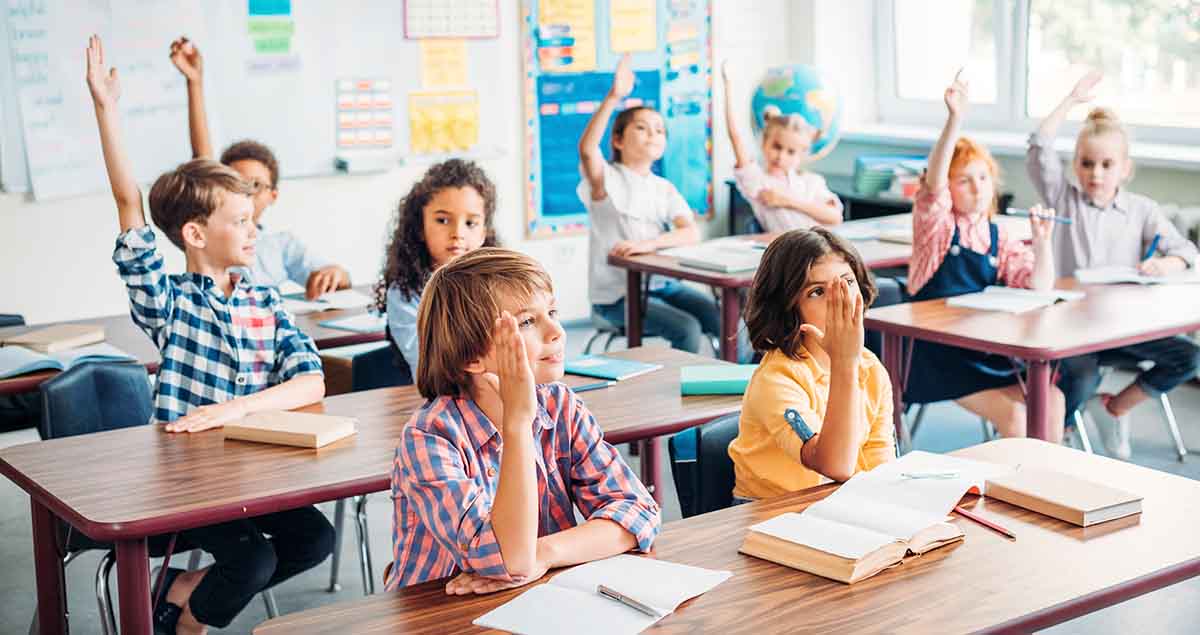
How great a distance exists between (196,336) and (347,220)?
123 inches

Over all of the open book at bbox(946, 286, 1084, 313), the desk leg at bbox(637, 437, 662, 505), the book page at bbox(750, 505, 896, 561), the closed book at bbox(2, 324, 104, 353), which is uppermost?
the closed book at bbox(2, 324, 104, 353)

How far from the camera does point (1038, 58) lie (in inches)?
246

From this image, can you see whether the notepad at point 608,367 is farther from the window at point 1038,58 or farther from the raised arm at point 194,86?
the window at point 1038,58

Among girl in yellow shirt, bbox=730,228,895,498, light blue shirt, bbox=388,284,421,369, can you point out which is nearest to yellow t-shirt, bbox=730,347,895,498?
girl in yellow shirt, bbox=730,228,895,498

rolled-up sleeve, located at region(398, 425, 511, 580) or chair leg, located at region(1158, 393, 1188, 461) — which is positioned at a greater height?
rolled-up sleeve, located at region(398, 425, 511, 580)

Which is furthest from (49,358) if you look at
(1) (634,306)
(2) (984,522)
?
(2) (984,522)

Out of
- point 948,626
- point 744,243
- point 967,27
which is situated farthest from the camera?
point 967,27

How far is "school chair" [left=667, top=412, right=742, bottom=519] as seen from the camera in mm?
2336

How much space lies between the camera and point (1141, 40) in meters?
5.75

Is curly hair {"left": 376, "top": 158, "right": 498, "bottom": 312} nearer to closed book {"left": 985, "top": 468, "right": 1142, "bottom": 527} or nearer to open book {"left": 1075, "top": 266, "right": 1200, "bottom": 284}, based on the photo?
closed book {"left": 985, "top": 468, "right": 1142, "bottom": 527}

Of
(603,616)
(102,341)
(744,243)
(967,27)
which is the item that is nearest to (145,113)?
(102,341)

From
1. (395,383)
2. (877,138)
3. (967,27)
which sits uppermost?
(967,27)

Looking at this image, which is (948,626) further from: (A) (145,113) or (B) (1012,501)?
(A) (145,113)

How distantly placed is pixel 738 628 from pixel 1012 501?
61cm
